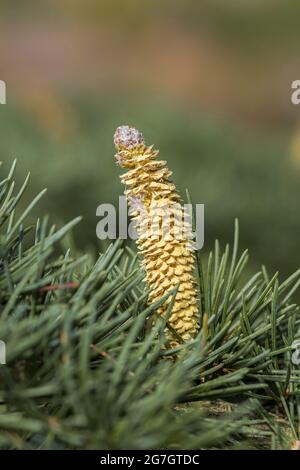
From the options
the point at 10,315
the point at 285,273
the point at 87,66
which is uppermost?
the point at 87,66

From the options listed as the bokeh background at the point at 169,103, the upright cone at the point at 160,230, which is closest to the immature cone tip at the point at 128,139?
the upright cone at the point at 160,230

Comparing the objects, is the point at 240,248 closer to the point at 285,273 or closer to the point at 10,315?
the point at 285,273

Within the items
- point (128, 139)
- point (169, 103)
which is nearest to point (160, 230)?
point (128, 139)

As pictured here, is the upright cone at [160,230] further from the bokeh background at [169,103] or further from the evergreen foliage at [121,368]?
the bokeh background at [169,103]

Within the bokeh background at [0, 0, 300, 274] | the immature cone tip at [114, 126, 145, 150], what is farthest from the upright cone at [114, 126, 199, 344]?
the bokeh background at [0, 0, 300, 274]

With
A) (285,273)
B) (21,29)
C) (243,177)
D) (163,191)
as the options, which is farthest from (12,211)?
(21,29)
